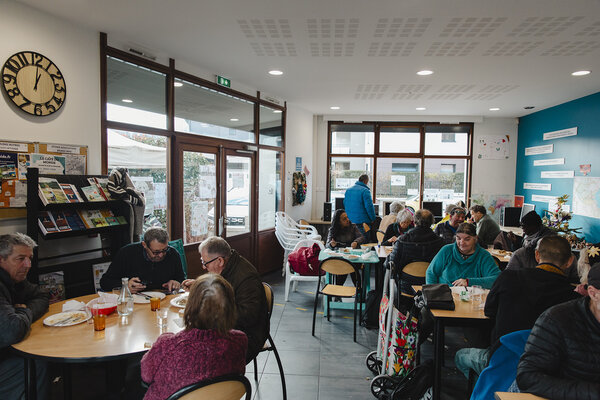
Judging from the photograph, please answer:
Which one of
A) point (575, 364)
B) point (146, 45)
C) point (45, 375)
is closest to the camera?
point (575, 364)

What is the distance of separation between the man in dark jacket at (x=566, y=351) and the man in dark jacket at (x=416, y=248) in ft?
6.65

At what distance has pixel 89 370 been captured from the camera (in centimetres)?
314

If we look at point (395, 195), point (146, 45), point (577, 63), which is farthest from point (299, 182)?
point (577, 63)

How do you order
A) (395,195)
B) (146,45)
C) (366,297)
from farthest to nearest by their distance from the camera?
(395,195) → (366,297) → (146,45)

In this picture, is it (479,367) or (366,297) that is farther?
(366,297)

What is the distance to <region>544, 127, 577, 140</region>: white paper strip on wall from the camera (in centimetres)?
630

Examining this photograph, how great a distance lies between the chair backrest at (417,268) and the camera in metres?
3.72

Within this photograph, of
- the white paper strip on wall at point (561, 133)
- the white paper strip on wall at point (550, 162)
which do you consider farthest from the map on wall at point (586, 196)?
the white paper strip on wall at point (561, 133)

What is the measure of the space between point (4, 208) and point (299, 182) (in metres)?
5.26

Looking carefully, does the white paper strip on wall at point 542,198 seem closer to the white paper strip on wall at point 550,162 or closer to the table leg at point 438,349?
the white paper strip on wall at point 550,162

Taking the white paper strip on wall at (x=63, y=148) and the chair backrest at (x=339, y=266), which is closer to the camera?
the white paper strip on wall at (x=63, y=148)

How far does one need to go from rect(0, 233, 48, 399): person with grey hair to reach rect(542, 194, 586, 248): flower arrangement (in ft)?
20.6

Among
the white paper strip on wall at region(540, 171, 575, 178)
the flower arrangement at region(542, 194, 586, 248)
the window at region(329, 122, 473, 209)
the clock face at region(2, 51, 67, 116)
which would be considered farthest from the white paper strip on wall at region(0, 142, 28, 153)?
the white paper strip on wall at region(540, 171, 575, 178)

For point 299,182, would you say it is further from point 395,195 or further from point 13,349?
point 13,349
